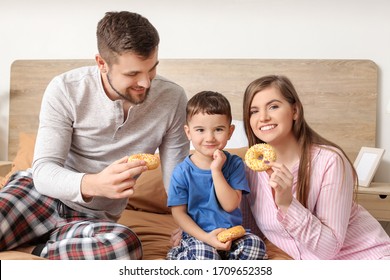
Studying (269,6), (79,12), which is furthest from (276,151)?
(79,12)

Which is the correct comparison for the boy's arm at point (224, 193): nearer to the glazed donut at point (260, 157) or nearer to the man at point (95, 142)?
the glazed donut at point (260, 157)

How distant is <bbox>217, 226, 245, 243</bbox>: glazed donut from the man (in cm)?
17

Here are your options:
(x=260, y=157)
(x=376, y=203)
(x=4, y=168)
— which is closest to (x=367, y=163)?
(x=376, y=203)

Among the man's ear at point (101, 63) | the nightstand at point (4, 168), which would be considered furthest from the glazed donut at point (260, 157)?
the nightstand at point (4, 168)

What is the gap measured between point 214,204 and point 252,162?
0.37 feet

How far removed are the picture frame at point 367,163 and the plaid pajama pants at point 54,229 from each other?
0.99 m

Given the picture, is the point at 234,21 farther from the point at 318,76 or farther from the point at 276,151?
the point at 276,151

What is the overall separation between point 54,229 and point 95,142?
0.21 metres

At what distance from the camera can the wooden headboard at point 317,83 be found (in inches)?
71.9

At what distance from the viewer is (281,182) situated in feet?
3.02

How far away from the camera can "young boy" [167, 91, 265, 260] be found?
992 millimetres

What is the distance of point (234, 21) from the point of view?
1.74 metres
